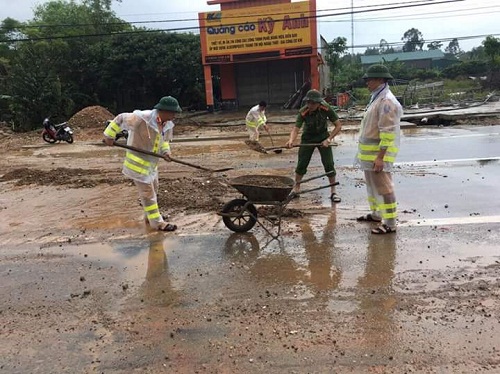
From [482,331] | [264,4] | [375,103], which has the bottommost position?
[482,331]

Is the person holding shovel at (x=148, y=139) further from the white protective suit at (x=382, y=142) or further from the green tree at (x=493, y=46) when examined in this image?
the green tree at (x=493, y=46)

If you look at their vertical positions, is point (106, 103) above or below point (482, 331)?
above

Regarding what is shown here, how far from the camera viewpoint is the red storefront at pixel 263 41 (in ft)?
78.4

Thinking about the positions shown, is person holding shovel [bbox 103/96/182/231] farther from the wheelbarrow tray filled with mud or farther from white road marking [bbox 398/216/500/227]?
white road marking [bbox 398/216/500/227]

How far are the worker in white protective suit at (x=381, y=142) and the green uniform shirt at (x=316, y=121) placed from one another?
1289 millimetres

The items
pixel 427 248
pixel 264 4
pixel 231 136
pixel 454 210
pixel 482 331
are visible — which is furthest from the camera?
pixel 264 4

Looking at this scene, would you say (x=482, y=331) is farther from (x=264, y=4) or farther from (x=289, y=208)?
(x=264, y=4)

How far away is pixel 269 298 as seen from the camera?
12.9 feet

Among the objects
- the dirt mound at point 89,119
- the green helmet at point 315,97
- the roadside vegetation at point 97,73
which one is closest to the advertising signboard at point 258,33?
the roadside vegetation at point 97,73

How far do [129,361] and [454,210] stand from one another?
16.0ft

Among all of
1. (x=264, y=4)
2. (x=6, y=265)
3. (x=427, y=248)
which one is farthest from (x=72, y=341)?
(x=264, y=4)

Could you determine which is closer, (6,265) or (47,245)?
(6,265)

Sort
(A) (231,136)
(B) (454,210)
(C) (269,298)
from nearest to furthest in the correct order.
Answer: (C) (269,298) → (B) (454,210) → (A) (231,136)

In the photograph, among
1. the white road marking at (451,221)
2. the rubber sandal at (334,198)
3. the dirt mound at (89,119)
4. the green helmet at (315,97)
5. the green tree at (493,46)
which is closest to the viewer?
the white road marking at (451,221)
